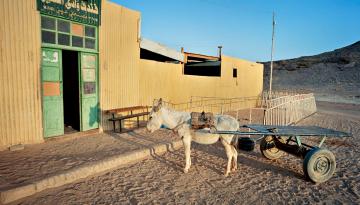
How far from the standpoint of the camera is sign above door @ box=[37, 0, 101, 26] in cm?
654

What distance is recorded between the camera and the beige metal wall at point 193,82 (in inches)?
404

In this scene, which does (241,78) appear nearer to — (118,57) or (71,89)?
(118,57)

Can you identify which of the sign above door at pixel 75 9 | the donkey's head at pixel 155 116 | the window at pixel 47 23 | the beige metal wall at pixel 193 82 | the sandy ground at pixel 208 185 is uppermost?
the sign above door at pixel 75 9

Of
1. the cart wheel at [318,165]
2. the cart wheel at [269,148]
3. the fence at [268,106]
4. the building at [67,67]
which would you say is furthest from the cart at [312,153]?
the building at [67,67]

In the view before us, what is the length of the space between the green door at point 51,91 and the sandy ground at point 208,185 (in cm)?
290

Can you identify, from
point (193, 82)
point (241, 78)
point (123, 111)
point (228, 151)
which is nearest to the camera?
point (228, 151)

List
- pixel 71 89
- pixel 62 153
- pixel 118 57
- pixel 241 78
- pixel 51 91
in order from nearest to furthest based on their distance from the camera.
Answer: pixel 62 153 → pixel 51 91 → pixel 118 57 → pixel 71 89 → pixel 241 78

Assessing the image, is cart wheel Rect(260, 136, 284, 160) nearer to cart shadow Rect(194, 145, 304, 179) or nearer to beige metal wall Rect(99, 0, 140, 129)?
cart shadow Rect(194, 145, 304, 179)

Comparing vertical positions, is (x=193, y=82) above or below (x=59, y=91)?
above

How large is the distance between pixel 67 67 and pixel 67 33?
8.41 ft

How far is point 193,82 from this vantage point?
43.9 feet

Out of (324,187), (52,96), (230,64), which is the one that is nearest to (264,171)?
(324,187)

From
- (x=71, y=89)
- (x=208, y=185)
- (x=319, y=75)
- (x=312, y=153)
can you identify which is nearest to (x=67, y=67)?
(x=71, y=89)

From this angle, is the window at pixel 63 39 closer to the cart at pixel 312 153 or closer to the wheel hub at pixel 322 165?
the cart at pixel 312 153
